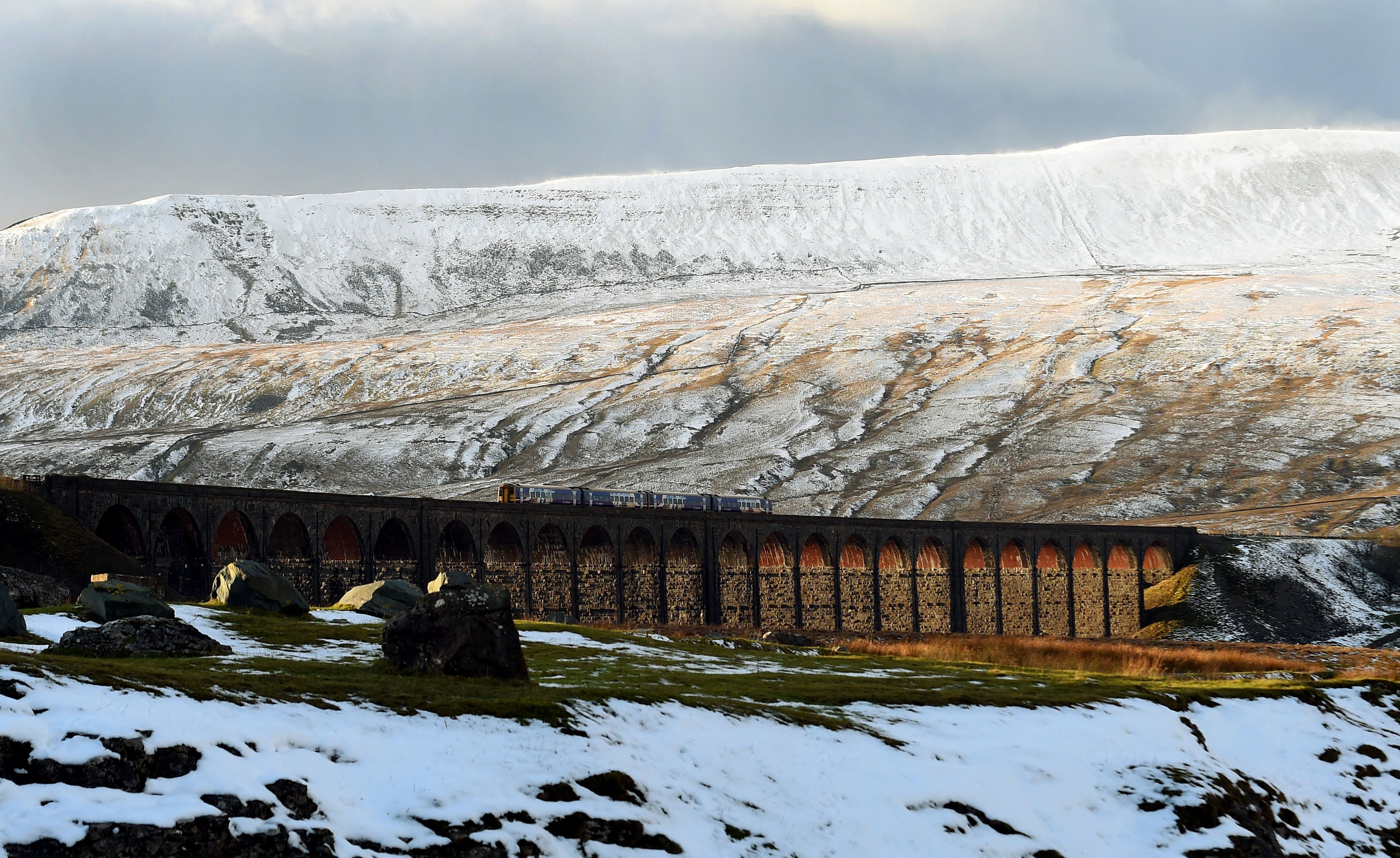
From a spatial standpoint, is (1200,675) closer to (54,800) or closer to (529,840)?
(529,840)

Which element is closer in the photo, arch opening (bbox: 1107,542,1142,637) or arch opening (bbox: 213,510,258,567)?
arch opening (bbox: 213,510,258,567)

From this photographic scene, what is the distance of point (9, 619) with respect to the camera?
23.5 meters

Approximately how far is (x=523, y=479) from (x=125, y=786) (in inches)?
4427

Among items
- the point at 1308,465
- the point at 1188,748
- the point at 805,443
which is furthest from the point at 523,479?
the point at 1188,748

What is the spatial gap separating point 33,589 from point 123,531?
1652 cm

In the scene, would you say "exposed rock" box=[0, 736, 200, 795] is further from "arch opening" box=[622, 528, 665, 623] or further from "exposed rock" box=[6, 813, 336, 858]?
"arch opening" box=[622, 528, 665, 623]

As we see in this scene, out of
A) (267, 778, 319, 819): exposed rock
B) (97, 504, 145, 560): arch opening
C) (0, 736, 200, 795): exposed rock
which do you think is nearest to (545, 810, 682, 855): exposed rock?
(267, 778, 319, 819): exposed rock

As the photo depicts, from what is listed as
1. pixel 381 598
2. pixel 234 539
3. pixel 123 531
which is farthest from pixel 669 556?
pixel 381 598

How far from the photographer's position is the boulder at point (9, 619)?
2328cm

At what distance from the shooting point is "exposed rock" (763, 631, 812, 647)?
44469 mm

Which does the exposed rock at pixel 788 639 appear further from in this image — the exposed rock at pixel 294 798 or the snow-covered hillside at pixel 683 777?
the exposed rock at pixel 294 798

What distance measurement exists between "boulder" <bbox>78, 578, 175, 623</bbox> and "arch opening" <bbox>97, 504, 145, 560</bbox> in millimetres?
22770

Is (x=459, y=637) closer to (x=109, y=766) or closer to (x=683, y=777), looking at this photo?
(x=683, y=777)

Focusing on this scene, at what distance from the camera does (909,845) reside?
18.1 meters
